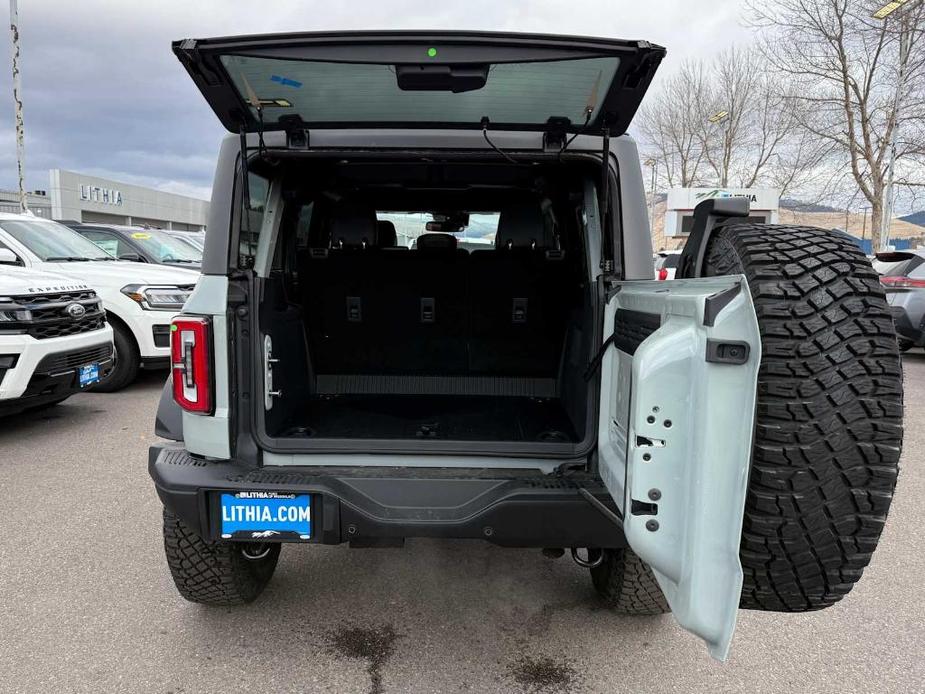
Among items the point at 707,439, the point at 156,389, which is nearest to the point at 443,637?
the point at 707,439

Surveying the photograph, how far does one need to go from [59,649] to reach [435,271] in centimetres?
249

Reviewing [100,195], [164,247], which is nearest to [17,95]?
[164,247]

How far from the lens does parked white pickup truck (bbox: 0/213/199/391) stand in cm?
681

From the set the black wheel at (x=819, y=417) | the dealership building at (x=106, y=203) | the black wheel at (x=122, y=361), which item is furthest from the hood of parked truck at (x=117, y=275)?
the dealership building at (x=106, y=203)

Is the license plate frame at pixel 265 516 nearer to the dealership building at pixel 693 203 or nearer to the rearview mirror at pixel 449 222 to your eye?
the rearview mirror at pixel 449 222

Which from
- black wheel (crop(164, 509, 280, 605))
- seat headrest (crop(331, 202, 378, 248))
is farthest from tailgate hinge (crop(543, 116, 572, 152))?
black wheel (crop(164, 509, 280, 605))

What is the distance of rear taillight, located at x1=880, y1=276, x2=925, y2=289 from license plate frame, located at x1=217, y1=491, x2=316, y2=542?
32.2ft

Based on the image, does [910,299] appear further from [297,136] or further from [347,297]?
[297,136]

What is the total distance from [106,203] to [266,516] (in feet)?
148

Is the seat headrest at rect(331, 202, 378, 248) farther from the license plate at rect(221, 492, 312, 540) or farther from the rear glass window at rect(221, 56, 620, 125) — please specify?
the license plate at rect(221, 492, 312, 540)

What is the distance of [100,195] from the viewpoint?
3947 cm

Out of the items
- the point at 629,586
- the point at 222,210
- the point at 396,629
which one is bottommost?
the point at 396,629

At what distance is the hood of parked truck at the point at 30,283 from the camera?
4.90 m

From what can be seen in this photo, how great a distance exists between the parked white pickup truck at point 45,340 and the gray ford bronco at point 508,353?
2.69 meters
